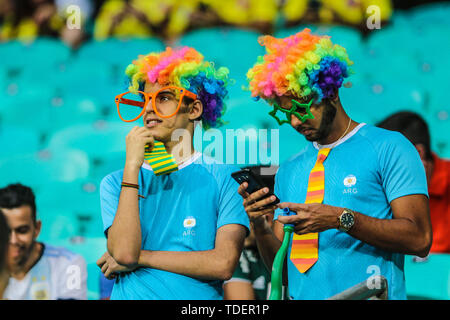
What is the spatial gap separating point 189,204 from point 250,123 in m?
2.41

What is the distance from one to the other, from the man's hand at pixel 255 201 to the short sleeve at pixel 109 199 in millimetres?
459

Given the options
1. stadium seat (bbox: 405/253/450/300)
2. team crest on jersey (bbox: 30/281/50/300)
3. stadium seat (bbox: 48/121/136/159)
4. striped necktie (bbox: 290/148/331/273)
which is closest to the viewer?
striped necktie (bbox: 290/148/331/273)

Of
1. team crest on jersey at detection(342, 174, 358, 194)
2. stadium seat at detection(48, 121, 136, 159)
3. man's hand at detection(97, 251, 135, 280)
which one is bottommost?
man's hand at detection(97, 251, 135, 280)

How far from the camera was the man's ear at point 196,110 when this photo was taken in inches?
86.2

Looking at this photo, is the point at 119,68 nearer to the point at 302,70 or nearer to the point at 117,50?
the point at 117,50

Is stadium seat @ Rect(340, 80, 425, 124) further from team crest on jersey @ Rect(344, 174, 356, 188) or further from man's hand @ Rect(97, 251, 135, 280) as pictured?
man's hand @ Rect(97, 251, 135, 280)

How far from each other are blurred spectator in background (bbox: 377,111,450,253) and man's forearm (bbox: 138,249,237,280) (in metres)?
1.65

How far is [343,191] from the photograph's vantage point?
6.51ft

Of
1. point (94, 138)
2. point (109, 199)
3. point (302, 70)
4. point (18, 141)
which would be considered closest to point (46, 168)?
point (94, 138)

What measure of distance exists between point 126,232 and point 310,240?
2.08ft

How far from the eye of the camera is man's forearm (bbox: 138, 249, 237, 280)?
188cm

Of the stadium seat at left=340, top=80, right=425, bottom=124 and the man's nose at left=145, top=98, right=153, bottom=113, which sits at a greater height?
the stadium seat at left=340, top=80, right=425, bottom=124

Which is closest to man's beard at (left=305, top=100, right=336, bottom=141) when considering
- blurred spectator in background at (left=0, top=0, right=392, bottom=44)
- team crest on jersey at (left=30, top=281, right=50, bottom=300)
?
team crest on jersey at (left=30, top=281, right=50, bottom=300)

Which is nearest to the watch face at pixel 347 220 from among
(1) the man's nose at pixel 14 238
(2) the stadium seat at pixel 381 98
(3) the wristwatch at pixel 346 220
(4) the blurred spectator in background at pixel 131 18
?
(3) the wristwatch at pixel 346 220
